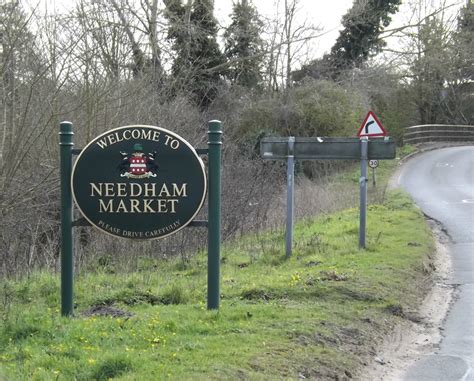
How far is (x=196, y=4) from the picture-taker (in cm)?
3169

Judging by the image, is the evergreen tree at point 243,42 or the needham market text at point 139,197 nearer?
the needham market text at point 139,197

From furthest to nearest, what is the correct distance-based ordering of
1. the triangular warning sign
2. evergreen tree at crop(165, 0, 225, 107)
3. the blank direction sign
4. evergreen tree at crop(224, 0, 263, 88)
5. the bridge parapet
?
the bridge parapet
evergreen tree at crop(224, 0, 263, 88)
evergreen tree at crop(165, 0, 225, 107)
the triangular warning sign
the blank direction sign

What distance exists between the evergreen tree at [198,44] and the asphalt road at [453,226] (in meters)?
9.27

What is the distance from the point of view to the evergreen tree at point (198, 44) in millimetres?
28844

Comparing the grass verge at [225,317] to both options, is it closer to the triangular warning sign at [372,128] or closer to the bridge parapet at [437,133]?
the triangular warning sign at [372,128]

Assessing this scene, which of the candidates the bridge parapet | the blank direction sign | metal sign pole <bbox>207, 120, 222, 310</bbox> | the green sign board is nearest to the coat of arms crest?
the green sign board

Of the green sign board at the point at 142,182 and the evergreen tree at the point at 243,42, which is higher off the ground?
the evergreen tree at the point at 243,42

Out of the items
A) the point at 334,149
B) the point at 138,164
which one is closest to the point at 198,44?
the point at 334,149

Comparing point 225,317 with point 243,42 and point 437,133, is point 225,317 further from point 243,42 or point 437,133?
point 437,133

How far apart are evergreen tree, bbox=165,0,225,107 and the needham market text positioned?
823 inches

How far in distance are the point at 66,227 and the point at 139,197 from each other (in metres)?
0.83

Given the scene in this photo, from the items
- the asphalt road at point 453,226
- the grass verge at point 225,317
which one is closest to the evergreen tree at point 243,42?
the asphalt road at point 453,226

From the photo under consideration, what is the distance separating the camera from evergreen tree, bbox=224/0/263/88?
104 feet

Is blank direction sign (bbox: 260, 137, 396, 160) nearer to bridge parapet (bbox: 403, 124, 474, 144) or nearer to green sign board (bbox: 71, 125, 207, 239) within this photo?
green sign board (bbox: 71, 125, 207, 239)
